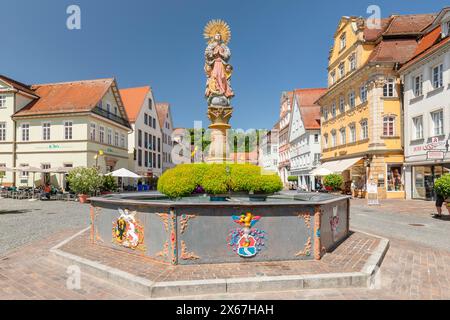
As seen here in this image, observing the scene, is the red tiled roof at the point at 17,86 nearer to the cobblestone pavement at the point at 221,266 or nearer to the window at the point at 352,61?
the cobblestone pavement at the point at 221,266

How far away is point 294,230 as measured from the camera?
230 inches

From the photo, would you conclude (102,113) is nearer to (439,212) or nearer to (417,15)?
(439,212)

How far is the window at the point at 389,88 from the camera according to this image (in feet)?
80.3

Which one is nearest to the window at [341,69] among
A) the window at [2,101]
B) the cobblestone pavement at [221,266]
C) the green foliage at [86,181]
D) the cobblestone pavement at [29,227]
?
the green foliage at [86,181]

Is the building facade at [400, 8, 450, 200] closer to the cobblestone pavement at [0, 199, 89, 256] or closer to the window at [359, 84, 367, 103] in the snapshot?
the window at [359, 84, 367, 103]

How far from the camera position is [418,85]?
2238cm

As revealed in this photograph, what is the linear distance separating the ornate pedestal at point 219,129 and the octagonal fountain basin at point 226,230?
4.27 meters

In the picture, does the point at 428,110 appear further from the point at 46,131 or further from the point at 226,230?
the point at 46,131

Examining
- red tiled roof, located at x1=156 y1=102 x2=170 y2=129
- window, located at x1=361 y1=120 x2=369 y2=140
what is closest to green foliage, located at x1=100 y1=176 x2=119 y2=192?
window, located at x1=361 y1=120 x2=369 y2=140

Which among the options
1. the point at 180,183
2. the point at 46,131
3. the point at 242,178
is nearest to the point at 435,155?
the point at 242,178

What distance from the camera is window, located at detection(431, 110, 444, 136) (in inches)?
780

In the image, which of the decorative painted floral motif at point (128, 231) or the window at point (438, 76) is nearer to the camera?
the decorative painted floral motif at point (128, 231)
